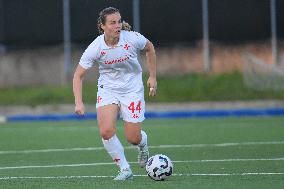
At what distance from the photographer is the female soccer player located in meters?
12.7

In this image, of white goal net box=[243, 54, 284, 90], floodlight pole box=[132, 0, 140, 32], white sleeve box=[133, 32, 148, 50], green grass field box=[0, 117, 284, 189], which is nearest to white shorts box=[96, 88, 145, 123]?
white sleeve box=[133, 32, 148, 50]

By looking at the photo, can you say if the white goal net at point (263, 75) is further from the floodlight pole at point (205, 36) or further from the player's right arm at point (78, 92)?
the player's right arm at point (78, 92)

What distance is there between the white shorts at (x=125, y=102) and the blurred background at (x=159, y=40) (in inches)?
688

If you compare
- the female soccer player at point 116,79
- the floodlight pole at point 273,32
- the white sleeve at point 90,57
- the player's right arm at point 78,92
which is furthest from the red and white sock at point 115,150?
the floodlight pole at point 273,32

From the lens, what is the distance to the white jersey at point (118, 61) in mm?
12797

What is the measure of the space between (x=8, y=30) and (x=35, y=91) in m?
2.04

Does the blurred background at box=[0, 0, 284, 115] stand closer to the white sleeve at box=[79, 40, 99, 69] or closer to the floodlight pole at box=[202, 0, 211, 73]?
the floodlight pole at box=[202, 0, 211, 73]

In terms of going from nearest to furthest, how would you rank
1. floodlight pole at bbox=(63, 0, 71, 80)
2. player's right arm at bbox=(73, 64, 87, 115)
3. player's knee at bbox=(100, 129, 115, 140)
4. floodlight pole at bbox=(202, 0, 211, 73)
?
player's right arm at bbox=(73, 64, 87, 115), player's knee at bbox=(100, 129, 115, 140), floodlight pole at bbox=(202, 0, 211, 73), floodlight pole at bbox=(63, 0, 71, 80)

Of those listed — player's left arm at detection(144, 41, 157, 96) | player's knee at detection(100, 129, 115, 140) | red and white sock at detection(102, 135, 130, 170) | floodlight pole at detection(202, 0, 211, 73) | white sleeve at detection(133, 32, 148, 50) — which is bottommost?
red and white sock at detection(102, 135, 130, 170)

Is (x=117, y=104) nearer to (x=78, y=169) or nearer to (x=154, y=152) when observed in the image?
(x=78, y=169)

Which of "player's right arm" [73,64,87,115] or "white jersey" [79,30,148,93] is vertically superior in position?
"white jersey" [79,30,148,93]

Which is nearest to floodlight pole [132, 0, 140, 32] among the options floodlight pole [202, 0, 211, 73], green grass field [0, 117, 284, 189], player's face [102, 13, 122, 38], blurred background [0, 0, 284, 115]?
blurred background [0, 0, 284, 115]

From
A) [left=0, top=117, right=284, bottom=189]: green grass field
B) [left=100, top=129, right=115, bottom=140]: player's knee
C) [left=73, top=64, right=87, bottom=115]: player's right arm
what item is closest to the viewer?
[left=0, top=117, right=284, bottom=189]: green grass field

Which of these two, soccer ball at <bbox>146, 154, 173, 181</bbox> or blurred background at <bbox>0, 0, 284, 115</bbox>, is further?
blurred background at <bbox>0, 0, 284, 115</bbox>
